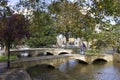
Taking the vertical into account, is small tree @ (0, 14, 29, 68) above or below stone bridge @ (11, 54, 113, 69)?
above

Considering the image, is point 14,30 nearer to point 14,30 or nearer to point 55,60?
point 14,30

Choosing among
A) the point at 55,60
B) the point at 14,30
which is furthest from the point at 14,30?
the point at 55,60

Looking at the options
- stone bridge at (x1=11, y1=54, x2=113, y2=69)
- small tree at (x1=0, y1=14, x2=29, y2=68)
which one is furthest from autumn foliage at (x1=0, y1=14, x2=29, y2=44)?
stone bridge at (x1=11, y1=54, x2=113, y2=69)

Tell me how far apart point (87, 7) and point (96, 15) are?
→ 1.56 ft

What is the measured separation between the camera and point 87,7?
8.97 meters

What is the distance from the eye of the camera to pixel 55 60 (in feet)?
100

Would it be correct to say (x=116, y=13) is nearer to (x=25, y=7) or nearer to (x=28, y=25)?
(x=25, y=7)

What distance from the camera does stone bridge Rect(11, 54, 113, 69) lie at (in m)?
25.2

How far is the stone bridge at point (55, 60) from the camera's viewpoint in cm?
2517

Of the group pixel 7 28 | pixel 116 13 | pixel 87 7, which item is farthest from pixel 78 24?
pixel 7 28

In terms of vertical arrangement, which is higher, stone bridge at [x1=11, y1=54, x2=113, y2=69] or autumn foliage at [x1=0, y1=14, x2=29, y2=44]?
autumn foliage at [x1=0, y1=14, x2=29, y2=44]

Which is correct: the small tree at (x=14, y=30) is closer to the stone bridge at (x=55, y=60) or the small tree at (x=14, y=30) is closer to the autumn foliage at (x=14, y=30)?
the autumn foliage at (x=14, y=30)

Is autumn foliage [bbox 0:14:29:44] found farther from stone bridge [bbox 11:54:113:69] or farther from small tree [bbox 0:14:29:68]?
stone bridge [bbox 11:54:113:69]

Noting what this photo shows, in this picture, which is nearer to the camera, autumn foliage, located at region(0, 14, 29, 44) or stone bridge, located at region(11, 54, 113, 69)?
autumn foliage, located at region(0, 14, 29, 44)
